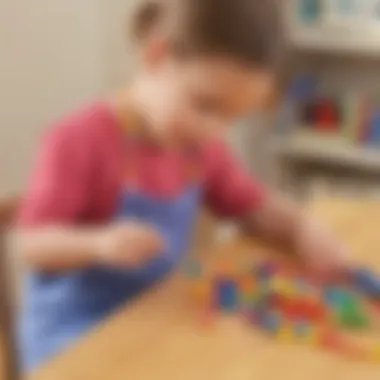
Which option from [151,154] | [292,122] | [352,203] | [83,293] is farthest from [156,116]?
[292,122]

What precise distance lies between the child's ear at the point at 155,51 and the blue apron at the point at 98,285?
0.17 metres

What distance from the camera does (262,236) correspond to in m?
1.13

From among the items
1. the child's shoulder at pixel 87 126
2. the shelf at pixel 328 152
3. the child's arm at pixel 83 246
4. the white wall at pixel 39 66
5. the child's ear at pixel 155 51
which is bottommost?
the shelf at pixel 328 152

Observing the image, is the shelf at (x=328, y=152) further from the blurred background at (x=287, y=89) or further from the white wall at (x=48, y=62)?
the white wall at (x=48, y=62)

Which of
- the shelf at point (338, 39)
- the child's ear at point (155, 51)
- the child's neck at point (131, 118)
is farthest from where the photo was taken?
the shelf at point (338, 39)

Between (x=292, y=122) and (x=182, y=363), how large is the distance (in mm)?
1389

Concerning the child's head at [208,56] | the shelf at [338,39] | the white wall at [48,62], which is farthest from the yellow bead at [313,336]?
the shelf at [338,39]

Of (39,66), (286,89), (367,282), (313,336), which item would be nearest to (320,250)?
(367,282)

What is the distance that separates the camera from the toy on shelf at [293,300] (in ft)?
2.86

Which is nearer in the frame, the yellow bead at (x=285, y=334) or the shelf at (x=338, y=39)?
the yellow bead at (x=285, y=334)

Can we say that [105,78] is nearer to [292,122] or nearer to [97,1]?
[97,1]

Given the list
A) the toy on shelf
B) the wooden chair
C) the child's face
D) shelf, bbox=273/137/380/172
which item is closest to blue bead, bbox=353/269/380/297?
the toy on shelf

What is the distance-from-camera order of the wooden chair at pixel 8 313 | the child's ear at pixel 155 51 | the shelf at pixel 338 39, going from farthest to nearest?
the shelf at pixel 338 39 < the child's ear at pixel 155 51 < the wooden chair at pixel 8 313

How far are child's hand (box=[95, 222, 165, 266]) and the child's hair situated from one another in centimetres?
18
